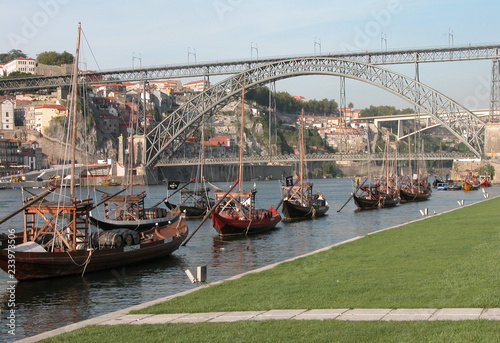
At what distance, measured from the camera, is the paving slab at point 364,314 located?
8.61m

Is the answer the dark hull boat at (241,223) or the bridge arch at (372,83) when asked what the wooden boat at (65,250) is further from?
the bridge arch at (372,83)

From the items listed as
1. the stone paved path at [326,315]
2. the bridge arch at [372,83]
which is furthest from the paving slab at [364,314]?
the bridge arch at [372,83]

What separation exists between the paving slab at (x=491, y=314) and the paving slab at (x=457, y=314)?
6 cm

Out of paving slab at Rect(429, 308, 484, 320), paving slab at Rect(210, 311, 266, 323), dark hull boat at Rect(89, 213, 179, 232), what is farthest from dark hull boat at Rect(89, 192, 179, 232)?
paving slab at Rect(429, 308, 484, 320)

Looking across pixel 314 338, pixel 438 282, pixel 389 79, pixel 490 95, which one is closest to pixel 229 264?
pixel 438 282

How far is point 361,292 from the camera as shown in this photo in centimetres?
1036

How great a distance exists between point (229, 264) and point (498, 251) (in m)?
9.60

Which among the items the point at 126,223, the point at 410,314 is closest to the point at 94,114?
the point at 126,223

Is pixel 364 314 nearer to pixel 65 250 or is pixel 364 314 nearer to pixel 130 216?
pixel 65 250

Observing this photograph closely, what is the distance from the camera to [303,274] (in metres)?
13.1

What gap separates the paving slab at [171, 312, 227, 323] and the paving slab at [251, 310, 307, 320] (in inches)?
30.1

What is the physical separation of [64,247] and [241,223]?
490 inches

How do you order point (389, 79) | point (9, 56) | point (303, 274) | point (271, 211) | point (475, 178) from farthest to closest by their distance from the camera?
1. point (9, 56)
2. point (475, 178)
3. point (389, 79)
4. point (271, 211)
5. point (303, 274)

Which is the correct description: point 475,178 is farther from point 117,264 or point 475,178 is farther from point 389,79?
point 117,264
